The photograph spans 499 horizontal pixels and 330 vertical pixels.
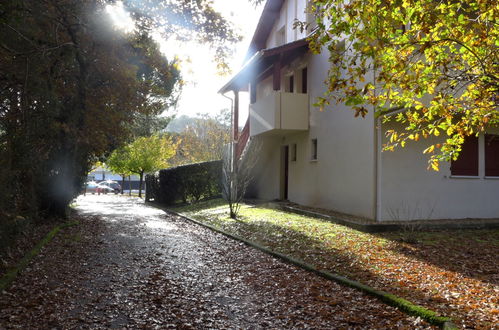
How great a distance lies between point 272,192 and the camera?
811 inches

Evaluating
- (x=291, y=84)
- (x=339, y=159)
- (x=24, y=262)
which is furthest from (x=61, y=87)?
(x=291, y=84)

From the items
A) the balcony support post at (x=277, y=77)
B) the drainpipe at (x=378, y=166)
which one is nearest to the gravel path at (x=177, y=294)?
the drainpipe at (x=378, y=166)

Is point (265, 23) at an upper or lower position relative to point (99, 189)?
upper

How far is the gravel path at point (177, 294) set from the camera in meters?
5.08

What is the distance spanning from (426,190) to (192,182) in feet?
42.9

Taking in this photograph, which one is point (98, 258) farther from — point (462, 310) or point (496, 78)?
point (496, 78)

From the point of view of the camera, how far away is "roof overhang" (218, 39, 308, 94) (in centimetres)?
1627

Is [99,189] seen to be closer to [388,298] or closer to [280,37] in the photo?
[280,37]

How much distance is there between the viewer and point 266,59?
57.2 ft

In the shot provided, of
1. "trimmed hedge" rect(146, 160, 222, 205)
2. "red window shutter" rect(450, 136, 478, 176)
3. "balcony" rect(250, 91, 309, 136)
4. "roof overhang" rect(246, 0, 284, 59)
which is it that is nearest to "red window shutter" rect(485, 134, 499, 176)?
"red window shutter" rect(450, 136, 478, 176)

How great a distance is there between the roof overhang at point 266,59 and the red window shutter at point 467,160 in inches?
258

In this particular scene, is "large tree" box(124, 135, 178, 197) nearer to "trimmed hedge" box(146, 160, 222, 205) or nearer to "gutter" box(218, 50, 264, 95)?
"trimmed hedge" box(146, 160, 222, 205)

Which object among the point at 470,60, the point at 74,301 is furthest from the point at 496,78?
the point at 74,301

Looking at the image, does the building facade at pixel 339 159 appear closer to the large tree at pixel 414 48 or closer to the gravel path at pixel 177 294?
the large tree at pixel 414 48
